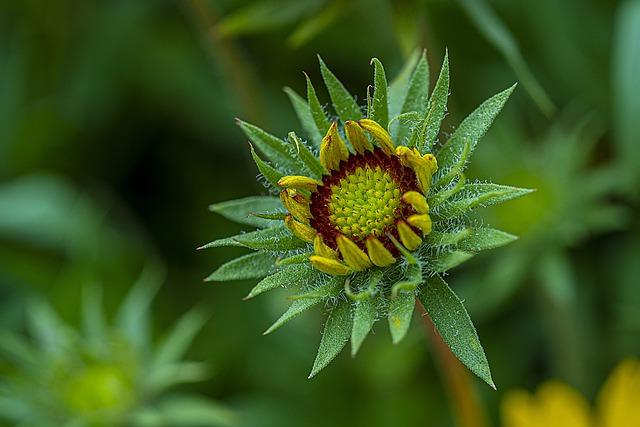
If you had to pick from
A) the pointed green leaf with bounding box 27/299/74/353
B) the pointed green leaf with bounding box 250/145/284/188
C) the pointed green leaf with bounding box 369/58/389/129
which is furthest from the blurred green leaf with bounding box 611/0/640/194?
the pointed green leaf with bounding box 27/299/74/353

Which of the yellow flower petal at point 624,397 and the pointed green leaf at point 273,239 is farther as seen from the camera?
the yellow flower petal at point 624,397

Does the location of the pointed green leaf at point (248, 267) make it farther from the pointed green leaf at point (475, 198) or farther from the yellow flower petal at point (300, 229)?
the pointed green leaf at point (475, 198)

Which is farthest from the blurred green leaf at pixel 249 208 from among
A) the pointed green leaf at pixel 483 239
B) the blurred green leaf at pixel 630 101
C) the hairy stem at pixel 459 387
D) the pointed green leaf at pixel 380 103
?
the blurred green leaf at pixel 630 101

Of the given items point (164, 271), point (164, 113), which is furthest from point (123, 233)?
point (164, 113)

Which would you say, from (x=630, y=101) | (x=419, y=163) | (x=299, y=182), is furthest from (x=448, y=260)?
(x=630, y=101)

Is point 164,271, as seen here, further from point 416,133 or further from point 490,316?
point 416,133

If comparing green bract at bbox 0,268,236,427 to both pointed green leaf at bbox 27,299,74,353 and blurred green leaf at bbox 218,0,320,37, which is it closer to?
pointed green leaf at bbox 27,299,74,353
